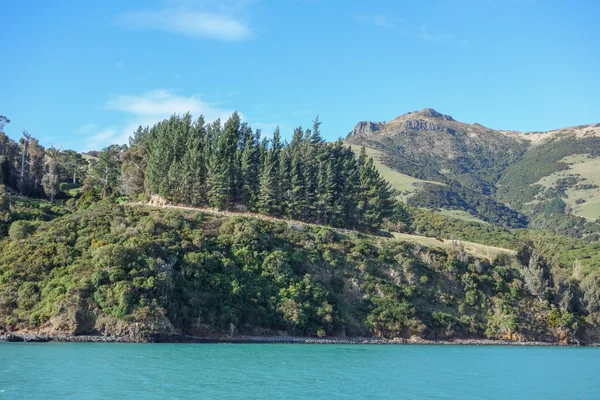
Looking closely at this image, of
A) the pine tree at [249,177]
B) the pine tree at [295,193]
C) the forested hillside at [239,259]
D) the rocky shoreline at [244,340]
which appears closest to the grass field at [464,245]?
the forested hillside at [239,259]

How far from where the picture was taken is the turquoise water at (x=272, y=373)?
3588 cm

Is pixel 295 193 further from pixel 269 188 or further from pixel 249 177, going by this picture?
pixel 249 177

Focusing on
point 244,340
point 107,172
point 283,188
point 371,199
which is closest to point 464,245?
point 371,199

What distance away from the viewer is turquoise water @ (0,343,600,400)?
35875 mm

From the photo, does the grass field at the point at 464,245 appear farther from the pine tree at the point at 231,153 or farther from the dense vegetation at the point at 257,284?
the pine tree at the point at 231,153

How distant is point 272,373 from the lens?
4297 centimetres

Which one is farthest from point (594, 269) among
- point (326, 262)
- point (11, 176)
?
point (11, 176)

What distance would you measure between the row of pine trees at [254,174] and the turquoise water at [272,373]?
97.9 feet

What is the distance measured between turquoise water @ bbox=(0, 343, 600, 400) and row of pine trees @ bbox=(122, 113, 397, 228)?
29.8m

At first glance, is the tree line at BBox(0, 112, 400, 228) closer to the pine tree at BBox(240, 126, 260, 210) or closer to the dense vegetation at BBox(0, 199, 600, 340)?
the pine tree at BBox(240, 126, 260, 210)

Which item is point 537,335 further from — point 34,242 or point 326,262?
point 34,242

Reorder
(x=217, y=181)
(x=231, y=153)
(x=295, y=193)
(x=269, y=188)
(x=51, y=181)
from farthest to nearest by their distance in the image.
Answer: (x=51, y=181)
(x=231, y=153)
(x=295, y=193)
(x=269, y=188)
(x=217, y=181)

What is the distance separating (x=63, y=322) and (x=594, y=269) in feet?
308

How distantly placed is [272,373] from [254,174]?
48119 mm
